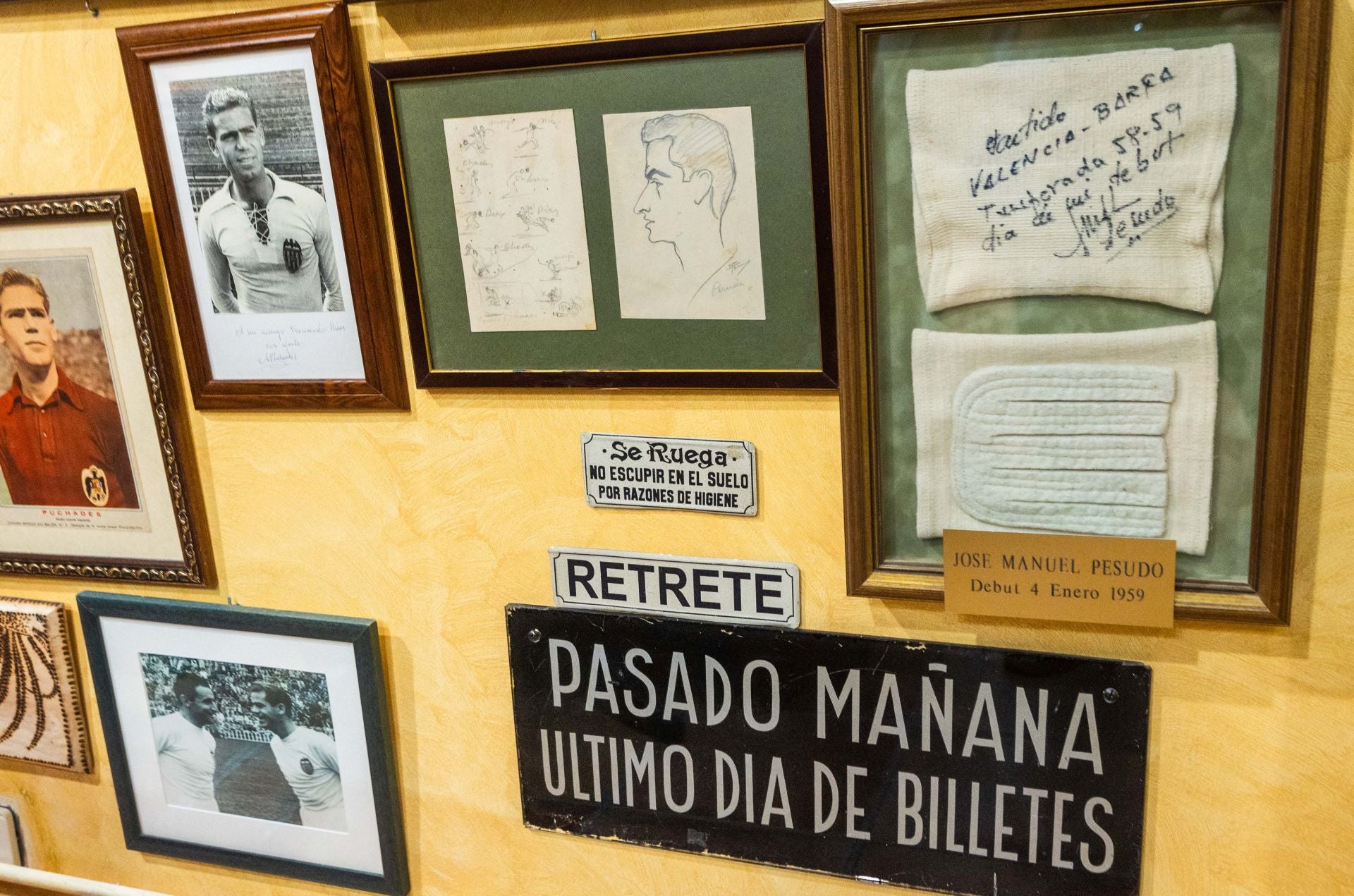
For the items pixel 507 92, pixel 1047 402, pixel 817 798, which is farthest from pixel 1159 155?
pixel 817 798

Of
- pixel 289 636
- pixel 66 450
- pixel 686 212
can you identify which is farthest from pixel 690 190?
pixel 66 450

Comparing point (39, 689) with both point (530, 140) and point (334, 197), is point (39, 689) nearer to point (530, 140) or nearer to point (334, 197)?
point (334, 197)

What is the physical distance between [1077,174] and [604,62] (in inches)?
15.7

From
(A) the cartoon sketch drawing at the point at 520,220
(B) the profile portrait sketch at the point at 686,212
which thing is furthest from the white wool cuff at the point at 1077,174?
(A) the cartoon sketch drawing at the point at 520,220

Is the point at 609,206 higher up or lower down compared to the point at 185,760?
higher up

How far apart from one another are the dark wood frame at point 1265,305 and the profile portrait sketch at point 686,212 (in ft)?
0.27

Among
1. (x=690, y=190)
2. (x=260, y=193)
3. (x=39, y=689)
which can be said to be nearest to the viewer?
(x=690, y=190)

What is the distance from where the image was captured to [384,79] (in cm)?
92

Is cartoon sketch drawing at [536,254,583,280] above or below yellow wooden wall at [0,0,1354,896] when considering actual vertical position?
above

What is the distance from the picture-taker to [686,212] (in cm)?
88

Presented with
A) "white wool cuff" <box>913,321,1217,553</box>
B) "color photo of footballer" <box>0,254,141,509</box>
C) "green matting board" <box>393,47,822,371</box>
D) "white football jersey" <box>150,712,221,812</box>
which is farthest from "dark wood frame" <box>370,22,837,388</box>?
"white football jersey" <box>150,712,221,812</box>

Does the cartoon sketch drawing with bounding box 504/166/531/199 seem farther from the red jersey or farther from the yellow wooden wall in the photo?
the red jersey

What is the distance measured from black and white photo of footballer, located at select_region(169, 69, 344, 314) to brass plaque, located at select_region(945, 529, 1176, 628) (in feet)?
2.11

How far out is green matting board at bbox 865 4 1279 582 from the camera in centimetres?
75
